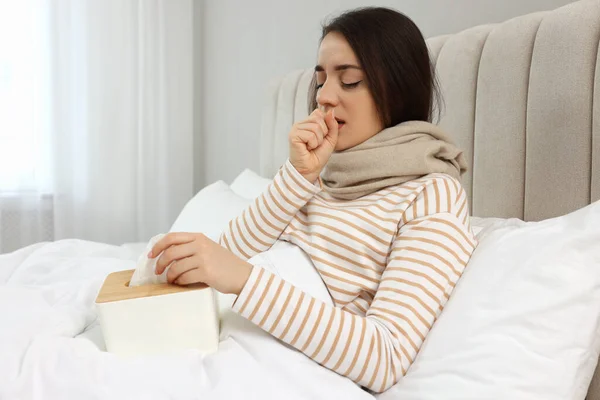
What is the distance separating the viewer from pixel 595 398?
87 centimetres

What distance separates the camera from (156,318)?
0.79 meters

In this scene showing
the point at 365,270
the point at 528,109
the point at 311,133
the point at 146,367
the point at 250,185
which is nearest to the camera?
→ the point at 146,367

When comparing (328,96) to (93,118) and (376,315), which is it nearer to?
(376,315)

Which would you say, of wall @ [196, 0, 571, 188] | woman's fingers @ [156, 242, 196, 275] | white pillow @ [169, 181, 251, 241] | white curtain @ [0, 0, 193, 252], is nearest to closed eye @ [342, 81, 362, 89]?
woman's fingers @ [156, 242, 196, 275]

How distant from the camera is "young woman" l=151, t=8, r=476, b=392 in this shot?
834 millimetres

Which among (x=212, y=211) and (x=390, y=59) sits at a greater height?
(x=390, y=59)

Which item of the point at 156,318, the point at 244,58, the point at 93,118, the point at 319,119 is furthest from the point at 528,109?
the point at 93,118

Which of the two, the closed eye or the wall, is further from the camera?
the wall

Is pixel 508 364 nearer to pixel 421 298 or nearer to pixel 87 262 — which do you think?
pixel 421 298

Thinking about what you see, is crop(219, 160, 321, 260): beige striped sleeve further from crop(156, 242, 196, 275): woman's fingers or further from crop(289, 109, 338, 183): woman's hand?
crop(156, 242, 196, 275): woman's fingers

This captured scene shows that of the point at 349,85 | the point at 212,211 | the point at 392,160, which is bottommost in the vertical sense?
the point at 212,211

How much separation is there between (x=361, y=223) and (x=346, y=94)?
0.25 m

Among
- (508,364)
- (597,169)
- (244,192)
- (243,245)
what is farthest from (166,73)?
(508,364)

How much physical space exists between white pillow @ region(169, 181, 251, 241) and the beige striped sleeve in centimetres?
43
